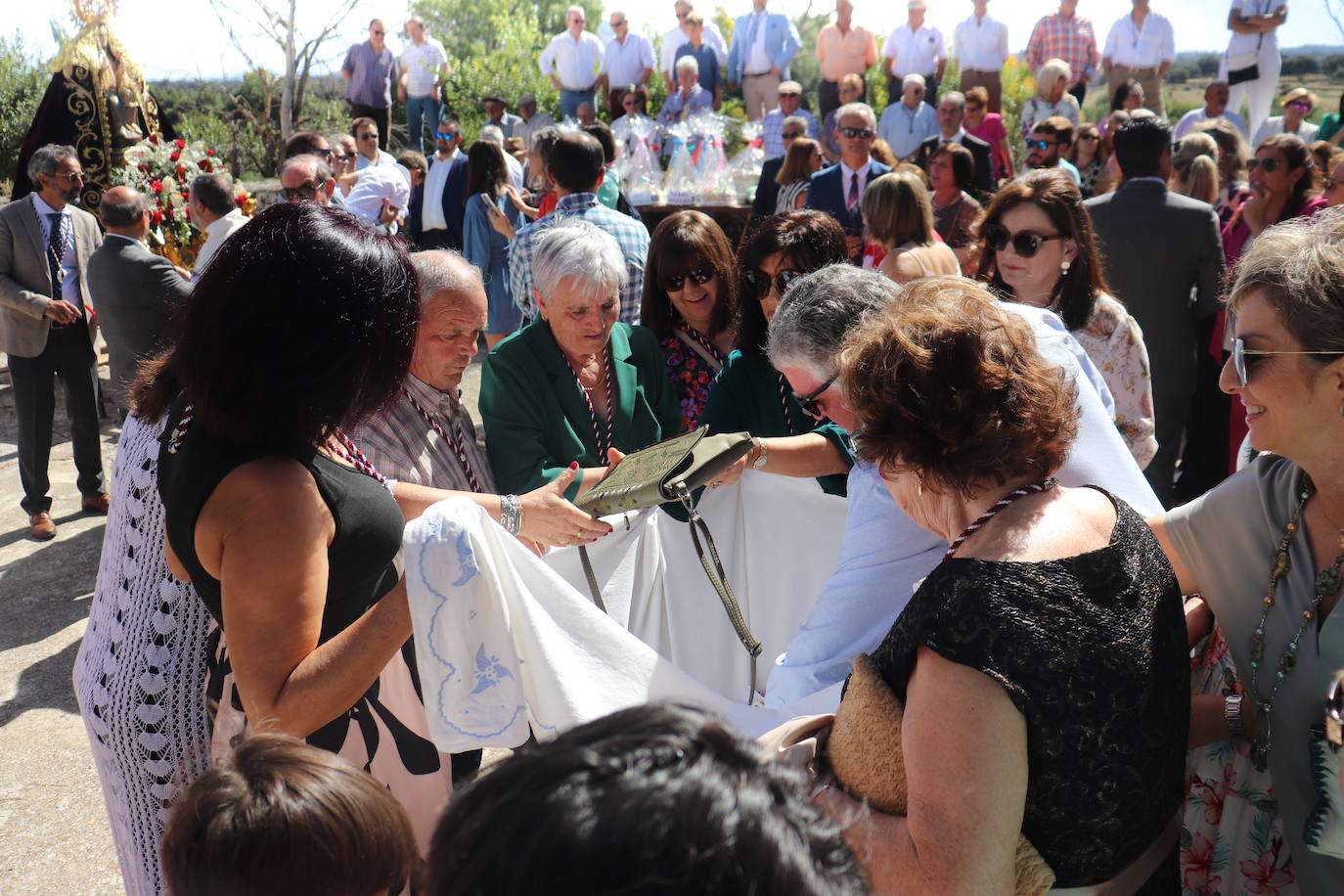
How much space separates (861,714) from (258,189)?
12175 millimetres

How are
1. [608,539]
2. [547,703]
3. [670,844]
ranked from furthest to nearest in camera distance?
[608,539] → [547,703] → [670,844]

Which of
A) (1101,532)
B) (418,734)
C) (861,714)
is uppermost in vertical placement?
(1101,532)

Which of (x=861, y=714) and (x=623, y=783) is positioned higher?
(x=623, y=783)

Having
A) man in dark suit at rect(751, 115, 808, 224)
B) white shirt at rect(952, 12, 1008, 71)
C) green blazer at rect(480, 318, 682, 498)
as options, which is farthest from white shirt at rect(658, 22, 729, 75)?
green blazer at rect(480, 318, 682, 498)

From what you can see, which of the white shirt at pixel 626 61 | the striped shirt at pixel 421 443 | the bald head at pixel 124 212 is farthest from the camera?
the white shirt at pixel 626 61

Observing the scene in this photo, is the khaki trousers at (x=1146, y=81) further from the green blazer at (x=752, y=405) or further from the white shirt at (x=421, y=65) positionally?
the green blazer at (x=752, y=405)

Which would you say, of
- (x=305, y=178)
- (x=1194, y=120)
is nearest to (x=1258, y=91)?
(x=1194, y=120)

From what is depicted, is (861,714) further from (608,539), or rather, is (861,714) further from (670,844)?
(608,539)

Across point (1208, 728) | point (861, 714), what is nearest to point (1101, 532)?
point (861, 714)

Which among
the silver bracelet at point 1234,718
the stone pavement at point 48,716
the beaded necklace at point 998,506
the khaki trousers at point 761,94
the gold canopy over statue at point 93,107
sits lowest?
the stone pavement at point 48,716

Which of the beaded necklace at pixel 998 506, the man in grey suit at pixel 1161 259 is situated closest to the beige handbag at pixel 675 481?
the beaded necklace at pixel 998 506

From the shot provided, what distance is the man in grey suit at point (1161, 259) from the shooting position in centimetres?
472

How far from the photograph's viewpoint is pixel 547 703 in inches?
78.3

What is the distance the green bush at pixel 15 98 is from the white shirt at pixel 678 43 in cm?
835
